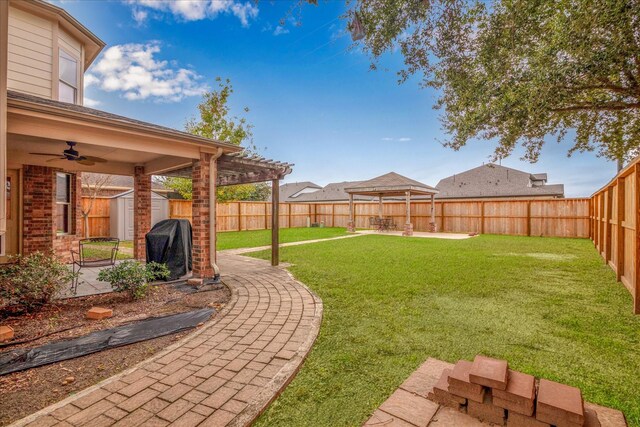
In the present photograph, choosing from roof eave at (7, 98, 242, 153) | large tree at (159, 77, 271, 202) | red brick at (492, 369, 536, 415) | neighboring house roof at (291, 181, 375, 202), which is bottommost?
red brick at (492, 369, 536, 415)

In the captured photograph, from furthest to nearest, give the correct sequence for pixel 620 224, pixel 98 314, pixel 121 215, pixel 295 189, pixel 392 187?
pixel 295 189
pixel 392 187
pixel 121 215
pixel 620 224
pixel 98 314

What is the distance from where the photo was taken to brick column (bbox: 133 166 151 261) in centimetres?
784

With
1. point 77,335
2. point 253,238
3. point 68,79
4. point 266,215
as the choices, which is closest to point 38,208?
point 68,79

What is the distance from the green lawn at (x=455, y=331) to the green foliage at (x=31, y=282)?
3.76m

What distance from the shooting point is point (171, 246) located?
19.6 feet

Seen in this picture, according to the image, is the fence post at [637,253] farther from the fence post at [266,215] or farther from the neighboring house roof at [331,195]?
the neighboring house roof at [331,195]

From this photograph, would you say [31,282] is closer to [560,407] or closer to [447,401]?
[447,401]

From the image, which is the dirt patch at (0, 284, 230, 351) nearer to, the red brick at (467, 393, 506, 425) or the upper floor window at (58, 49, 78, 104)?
the red brick at (467, 393, 506, 425)

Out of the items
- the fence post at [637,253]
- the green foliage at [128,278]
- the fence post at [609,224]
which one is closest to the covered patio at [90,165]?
the green foliage at [128,278]

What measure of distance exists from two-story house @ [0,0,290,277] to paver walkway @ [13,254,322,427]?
8.71 ft

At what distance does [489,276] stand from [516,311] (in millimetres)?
2240

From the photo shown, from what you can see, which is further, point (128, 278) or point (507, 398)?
point (128, 278)

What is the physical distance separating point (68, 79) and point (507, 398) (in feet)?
33.3

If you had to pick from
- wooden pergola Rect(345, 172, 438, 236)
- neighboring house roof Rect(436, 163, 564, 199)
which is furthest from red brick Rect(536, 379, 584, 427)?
neighboring house roof Rect(436, 163, 564, 199)
